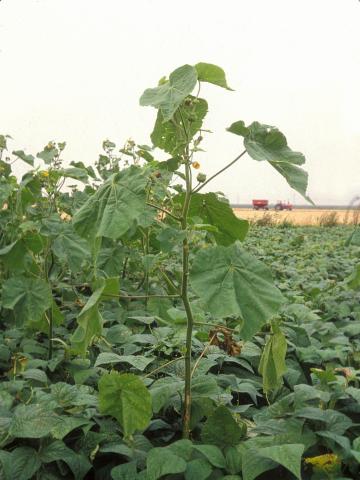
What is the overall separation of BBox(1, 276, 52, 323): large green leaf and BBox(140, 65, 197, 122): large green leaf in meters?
1.01

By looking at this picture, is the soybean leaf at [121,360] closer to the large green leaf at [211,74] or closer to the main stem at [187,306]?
the main stem at [187,306]

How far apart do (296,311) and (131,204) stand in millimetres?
1692

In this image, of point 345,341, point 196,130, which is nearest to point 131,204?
point 196,130

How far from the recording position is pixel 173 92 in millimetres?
1295

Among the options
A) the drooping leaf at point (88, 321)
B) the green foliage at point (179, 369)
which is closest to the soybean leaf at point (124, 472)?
the green foliage at point (179, 369)

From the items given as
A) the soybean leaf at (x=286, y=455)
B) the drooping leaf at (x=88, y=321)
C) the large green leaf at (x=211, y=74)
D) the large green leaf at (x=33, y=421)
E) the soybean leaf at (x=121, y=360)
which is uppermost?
the large green leaf at (x=211, y=74)

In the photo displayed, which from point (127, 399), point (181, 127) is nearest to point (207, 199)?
point (181, 127)

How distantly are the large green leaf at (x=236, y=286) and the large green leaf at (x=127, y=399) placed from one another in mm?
304

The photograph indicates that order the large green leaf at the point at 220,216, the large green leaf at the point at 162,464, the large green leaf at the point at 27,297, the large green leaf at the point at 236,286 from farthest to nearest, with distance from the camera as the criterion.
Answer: the large green leaf at the point at 27,297
the large green leaf at the point at 220,216
the large green leaf at the point at 162,464
the large green leaf at the point at 236,286

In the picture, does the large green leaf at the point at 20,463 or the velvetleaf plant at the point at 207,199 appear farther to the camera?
the large green leaf at the point at 20,463

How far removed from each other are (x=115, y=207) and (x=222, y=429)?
0.69 m

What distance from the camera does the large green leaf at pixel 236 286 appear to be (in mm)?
1217

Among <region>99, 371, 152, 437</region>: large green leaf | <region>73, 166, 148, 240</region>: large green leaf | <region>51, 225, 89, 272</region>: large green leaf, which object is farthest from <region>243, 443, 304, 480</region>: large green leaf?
<region>51, 225, 89, 272</region>: large green leaf

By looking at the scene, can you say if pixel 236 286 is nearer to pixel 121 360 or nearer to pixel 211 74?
pixel 211 74
